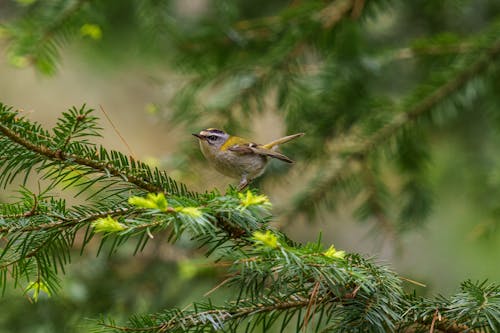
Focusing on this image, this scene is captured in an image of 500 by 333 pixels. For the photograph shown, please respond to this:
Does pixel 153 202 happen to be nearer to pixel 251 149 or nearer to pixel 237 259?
pixel 237 259

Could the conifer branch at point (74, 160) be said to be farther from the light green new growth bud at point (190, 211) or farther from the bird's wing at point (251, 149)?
the bird's wing at point (251, 149)

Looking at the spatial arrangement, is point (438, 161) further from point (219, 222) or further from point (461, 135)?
point (219, 222)

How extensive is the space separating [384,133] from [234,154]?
0.77m

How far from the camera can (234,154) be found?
2.60m

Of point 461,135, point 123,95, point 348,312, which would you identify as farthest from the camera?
point 123,95

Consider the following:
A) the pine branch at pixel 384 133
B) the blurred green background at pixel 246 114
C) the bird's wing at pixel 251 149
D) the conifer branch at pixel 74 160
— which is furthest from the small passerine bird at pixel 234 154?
the conifer branch at pixel 74 160

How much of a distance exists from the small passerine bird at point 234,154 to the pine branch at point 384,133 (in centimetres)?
42

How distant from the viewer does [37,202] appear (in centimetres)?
133

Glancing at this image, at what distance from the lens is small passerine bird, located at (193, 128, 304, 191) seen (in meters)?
2.57

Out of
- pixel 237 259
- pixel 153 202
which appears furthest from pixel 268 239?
pixel 153 202

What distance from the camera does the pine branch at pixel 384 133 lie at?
267 centimetres

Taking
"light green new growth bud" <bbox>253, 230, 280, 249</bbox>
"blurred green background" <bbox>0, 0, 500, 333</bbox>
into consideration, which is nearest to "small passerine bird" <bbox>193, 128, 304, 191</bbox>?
"blurred green background" <bbox>0, 0, 500, 333</bbox>

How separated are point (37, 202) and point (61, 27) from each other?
1.47 m

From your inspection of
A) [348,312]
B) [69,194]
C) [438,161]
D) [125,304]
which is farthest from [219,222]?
[69,194]
